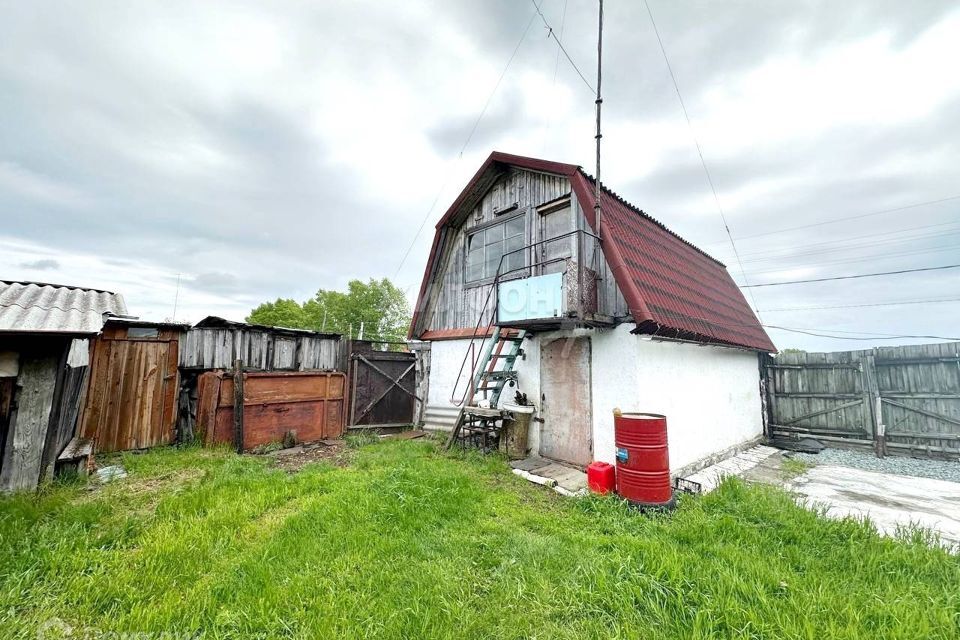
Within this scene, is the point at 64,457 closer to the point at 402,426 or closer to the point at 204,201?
the point at 402,426

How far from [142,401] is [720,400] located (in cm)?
1153

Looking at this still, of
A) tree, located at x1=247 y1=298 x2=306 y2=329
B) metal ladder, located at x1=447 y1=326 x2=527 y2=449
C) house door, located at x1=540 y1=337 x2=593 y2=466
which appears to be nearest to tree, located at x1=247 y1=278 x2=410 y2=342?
tree, located at x1=247 y1=298 x2=306 y2=329

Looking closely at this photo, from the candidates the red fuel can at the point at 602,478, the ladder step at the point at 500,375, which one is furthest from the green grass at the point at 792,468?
the ladder step at the point at 500,375

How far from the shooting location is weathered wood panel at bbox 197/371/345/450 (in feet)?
21.5

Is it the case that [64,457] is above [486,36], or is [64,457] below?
below

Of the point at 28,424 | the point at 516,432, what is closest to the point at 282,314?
the point at 28,424

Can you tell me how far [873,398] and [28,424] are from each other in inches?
598

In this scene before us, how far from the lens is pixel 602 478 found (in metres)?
4.62

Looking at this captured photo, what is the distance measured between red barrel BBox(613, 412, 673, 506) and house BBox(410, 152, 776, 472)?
3.04ft

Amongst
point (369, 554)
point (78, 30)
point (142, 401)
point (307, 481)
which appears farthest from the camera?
point (142, 401)

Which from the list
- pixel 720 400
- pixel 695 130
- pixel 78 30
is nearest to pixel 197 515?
pixel 78 30

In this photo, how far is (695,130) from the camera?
7457 mm

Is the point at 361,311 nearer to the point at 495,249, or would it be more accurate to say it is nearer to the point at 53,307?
the point at 495,249

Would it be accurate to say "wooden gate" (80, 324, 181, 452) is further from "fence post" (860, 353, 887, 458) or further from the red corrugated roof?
"fence post" (860, 353, 887, 458)
